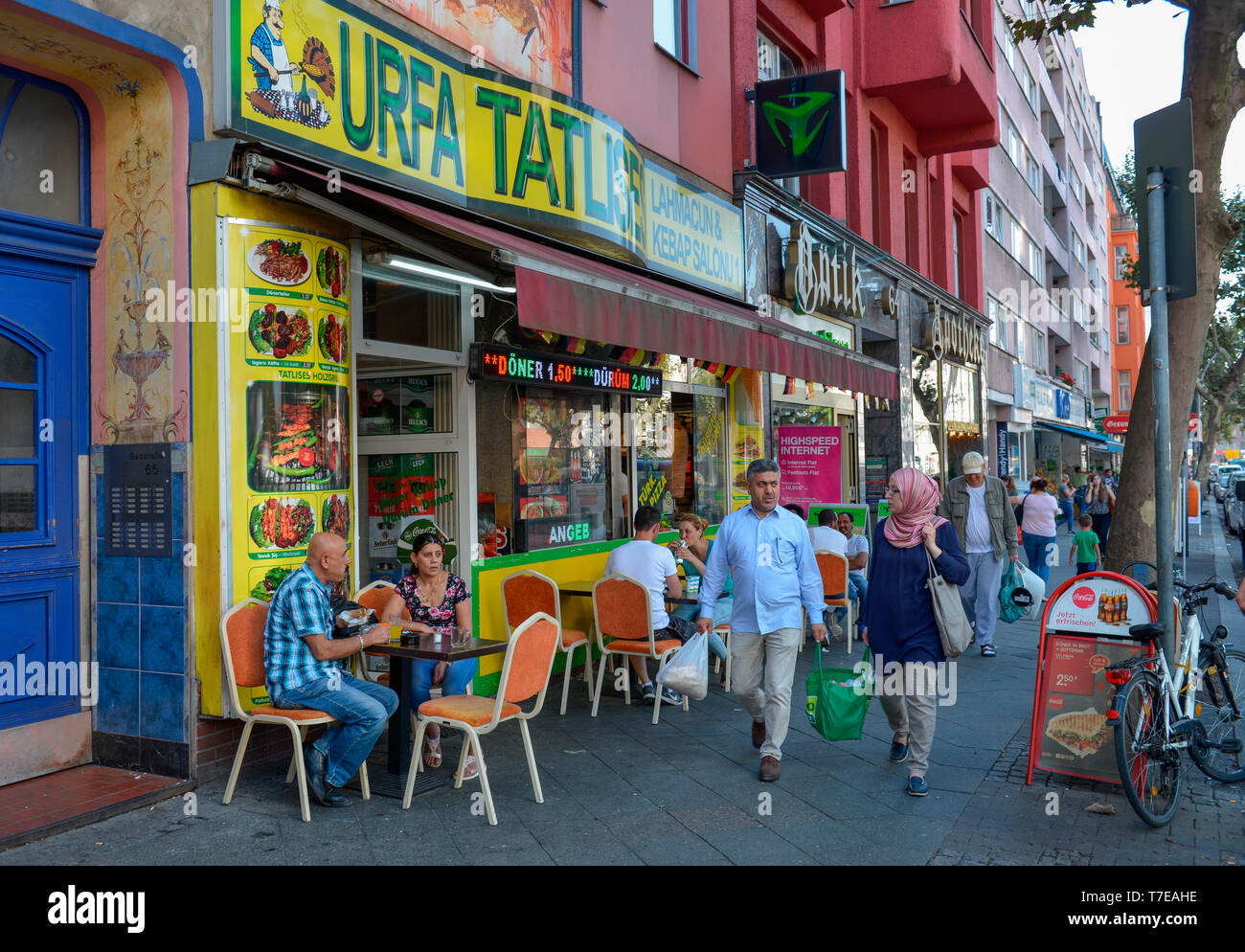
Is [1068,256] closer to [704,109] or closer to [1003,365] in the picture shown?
[1003,365]

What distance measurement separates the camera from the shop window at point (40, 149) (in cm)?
530

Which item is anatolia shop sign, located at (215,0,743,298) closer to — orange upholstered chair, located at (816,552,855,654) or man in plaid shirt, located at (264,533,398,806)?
man in plaid shirt, located at (264,533,398,806)

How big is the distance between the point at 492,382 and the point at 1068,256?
38.4m

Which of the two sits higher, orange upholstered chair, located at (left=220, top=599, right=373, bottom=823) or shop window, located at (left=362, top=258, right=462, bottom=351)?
shop window, located at (left=362, top=258, right=462, bottom=351)

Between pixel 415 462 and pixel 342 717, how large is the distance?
3.19 m

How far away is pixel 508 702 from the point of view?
5184 mm

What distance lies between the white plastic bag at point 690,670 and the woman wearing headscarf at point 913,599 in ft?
3.09

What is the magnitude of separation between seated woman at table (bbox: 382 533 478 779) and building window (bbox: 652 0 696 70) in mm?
6717

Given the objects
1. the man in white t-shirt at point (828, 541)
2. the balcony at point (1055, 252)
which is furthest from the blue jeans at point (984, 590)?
the balcony at point (1055, 252)

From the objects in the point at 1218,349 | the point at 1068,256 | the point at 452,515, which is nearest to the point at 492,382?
the point at 452,515

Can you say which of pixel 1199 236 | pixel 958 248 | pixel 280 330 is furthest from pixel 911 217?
pixel 280 330

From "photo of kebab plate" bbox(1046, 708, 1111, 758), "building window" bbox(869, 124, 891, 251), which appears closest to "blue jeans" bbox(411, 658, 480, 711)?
"photo of kebab plate" bbox(1046, 708, 1111, 758)

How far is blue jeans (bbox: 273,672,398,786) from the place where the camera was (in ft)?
16.8

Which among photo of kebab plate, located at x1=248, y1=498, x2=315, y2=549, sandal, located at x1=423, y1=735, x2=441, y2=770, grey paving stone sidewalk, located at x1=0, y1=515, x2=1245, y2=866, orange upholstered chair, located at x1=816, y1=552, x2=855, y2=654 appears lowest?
grey paving stone sidewalk, located at x1=0, y1=515, x2=1245, y2=866
